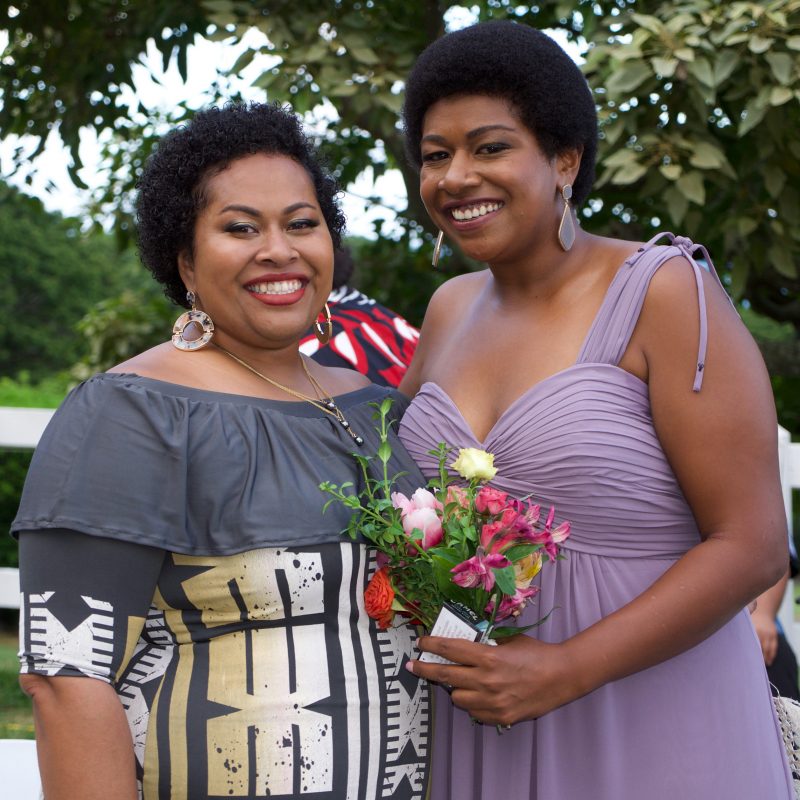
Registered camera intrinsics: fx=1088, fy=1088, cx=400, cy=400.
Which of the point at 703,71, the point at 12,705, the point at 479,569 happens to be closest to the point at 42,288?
the point at 12,705

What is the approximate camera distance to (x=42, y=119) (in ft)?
18.5

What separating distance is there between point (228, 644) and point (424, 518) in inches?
20.2

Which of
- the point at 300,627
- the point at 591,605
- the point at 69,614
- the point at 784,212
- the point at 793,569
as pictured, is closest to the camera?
the point at 69,614

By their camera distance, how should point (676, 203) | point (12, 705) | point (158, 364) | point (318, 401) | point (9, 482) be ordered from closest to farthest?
point (158, 364) → point (318, 401) → point (676, 203) → point (12, 705) → point (9, 482)

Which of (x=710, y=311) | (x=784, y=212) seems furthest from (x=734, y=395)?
(x=784, y=212)

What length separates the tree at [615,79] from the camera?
12.6ft

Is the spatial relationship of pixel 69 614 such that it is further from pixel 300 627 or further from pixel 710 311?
pixel 710 311

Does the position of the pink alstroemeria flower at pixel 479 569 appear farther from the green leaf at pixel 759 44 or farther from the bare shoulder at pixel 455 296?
the green leaf at pixel 759 44

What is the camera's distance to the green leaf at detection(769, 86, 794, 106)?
12.2ft

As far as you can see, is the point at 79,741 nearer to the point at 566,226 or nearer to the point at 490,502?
the point at 490,502

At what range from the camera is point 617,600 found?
8.23 ft

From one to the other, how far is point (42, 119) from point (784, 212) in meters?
3.70

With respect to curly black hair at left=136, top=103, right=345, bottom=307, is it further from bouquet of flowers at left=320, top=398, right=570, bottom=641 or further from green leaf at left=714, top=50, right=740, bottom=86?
green leaf at left=714, top=50, right=740, bottom=86

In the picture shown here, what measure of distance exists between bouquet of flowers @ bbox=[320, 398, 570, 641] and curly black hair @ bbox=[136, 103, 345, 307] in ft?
2.38
